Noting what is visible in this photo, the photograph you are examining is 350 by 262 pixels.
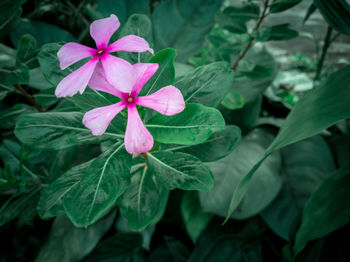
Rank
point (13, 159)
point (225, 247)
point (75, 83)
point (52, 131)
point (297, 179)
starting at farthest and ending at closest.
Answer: point (297, 179) → point (225, 247) → point (13, 159) → point (52, 131) → point (75, 83)

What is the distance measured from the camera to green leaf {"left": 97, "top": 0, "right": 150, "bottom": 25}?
0.81 metres

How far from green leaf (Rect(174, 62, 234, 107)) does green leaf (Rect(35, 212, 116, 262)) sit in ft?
1.94

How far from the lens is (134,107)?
343 millimetres

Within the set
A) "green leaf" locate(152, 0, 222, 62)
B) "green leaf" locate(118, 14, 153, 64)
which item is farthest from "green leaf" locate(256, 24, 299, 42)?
"green leaf" locate(118, 14, 153, 64)

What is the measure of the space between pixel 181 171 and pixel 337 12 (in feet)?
1.37

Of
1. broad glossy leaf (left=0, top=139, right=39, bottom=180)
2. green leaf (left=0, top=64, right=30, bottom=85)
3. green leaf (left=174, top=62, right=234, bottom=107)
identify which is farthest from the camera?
broad glossy leaf (left=0, top=139, right=39, bottom=180)

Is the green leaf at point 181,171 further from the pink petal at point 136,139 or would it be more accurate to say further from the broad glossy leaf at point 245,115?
the broad glossy leaf at point 245,115

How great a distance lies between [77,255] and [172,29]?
759 mm

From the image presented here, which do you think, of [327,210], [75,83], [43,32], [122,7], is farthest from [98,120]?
[43,32]

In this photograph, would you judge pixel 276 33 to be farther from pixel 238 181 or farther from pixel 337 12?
pixel 238 181

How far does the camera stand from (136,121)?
0.33 meters

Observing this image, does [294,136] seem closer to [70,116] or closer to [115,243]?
[70,116]

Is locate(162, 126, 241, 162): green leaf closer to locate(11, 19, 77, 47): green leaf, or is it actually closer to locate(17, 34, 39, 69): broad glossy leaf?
locate(17, 34, 39, 69): broad glossy leaf

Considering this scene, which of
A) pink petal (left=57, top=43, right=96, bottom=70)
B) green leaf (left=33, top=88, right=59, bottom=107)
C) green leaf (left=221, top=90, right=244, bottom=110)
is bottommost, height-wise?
green leaf (left=33, top=88, right=59, bottom=107)
